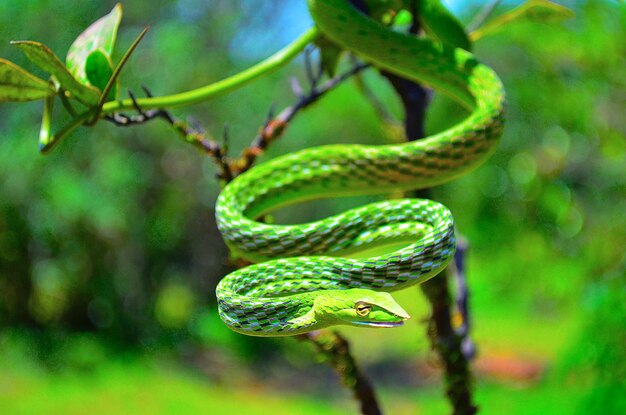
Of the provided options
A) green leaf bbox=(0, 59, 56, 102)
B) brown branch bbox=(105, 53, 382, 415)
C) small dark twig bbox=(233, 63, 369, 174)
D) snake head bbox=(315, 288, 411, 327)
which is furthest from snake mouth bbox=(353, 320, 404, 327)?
green leaf bbox=(0, 59, 56, 102)

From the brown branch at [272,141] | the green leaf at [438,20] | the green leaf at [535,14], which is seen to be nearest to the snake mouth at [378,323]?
the brown branch at [272,141]

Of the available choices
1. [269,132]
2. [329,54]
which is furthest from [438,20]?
[269,132]

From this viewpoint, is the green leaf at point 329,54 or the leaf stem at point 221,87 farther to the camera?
the green leaf at point 329,54

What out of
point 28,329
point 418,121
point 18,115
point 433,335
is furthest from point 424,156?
point 28,329

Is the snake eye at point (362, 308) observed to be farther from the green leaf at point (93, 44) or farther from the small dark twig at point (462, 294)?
the small dark twig at point (462, 294)

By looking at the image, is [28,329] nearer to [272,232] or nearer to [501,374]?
[501,374]

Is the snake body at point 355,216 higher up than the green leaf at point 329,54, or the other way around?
the green leaf at point 329,54

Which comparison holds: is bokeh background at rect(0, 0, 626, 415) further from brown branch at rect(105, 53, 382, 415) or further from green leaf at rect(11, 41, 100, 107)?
green leaf at rect(11, 41, 100, 107)
